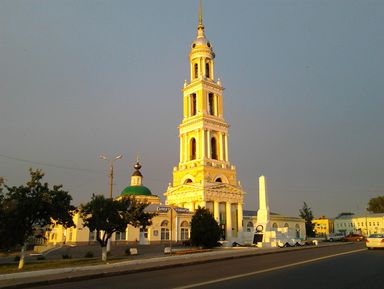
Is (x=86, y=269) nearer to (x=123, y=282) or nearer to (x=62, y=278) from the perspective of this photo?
(x=62, y=278)

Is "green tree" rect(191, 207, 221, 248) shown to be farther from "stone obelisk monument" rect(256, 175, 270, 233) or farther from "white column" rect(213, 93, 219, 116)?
"white column" rect(213, 93, 219, 116)

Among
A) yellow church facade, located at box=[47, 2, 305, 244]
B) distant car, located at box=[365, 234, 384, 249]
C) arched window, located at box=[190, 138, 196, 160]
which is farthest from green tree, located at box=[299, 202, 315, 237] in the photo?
distant car, located at box=[365, 234, 384, 249]

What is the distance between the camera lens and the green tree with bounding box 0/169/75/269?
21859mm

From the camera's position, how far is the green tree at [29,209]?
2186 centimetres

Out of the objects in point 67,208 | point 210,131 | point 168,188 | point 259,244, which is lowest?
point 259,244

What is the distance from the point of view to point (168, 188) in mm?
70938

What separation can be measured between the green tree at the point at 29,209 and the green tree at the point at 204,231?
18515 millimetres

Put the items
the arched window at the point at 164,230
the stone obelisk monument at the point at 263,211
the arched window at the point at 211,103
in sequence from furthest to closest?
the arched window at the point at 211,103 → the arched window at the point at 164,230 → the stone obelisk monument at the point at 263,211

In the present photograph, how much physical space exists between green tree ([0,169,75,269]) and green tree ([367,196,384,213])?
122 m

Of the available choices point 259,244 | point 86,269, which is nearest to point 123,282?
point 86,269

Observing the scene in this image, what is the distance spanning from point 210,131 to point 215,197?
12.8 m

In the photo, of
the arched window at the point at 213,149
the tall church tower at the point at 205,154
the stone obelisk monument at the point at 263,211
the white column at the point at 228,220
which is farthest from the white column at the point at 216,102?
the stone obelisk monument at the point at 263,211

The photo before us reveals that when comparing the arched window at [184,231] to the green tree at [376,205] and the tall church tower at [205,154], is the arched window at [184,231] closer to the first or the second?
the tall church tower at [205,154]

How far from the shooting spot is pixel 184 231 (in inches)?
2375
